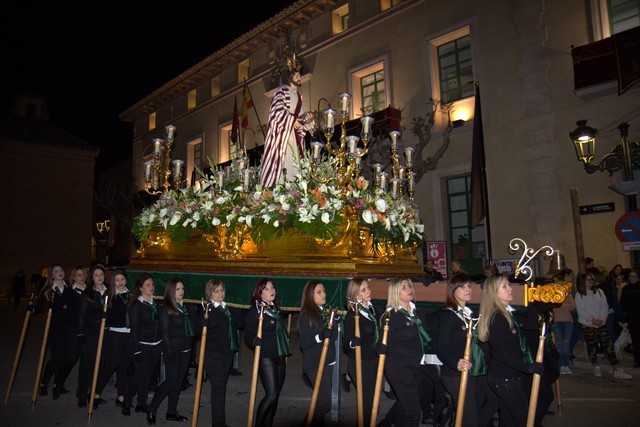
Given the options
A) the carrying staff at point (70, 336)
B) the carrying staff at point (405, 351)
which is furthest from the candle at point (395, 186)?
the carrying staff at point (70, 336)

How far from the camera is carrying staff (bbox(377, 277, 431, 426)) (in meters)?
4.84

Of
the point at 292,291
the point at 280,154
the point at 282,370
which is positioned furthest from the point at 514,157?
the point at 282,370

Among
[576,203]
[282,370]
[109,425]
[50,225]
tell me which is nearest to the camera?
[282,370]

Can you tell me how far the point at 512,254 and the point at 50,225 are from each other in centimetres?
3069

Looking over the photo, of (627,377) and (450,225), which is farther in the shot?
(450,225)

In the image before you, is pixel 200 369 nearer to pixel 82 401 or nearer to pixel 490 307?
pixel 82 401

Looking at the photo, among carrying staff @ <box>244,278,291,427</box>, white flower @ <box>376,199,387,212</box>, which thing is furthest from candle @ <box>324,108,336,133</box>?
carrying staff @ <box>244,278,291,427</box>

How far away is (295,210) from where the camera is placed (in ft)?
21.6

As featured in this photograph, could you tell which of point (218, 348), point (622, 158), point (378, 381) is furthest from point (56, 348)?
point (622, 158)

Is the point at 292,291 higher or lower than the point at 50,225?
lower

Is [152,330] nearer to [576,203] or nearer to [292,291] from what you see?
[292,291]

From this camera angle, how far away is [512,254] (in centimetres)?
1466

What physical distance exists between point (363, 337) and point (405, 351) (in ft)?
2.04

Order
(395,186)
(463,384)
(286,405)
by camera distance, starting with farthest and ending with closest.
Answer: (395,186)
(286,405)
(463,384)
